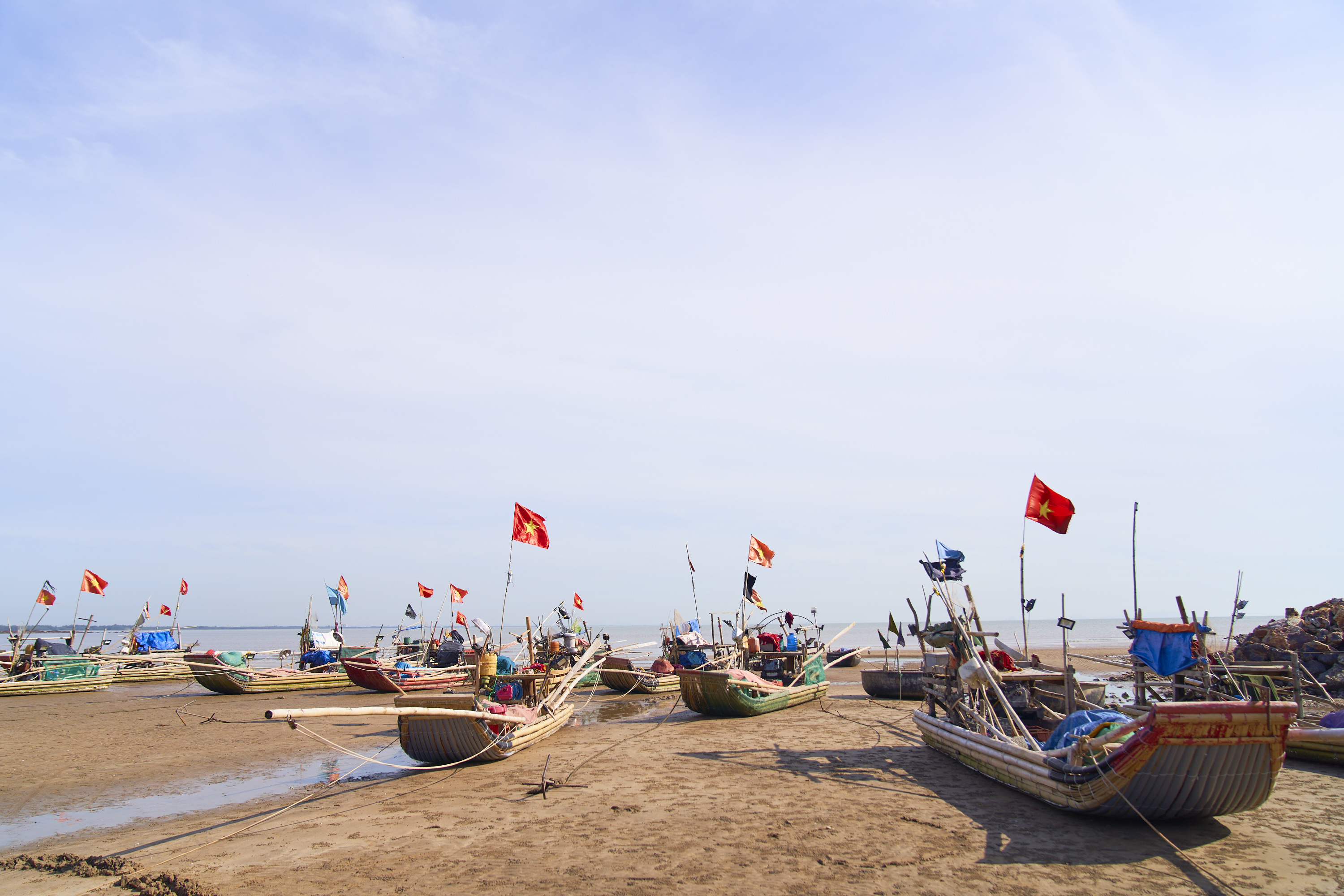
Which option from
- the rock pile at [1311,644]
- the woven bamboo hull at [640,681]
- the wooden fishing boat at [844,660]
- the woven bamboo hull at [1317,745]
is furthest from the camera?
the wooden fishing boat at [844,660]

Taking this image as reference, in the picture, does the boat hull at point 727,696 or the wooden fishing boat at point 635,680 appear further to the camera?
the wooden fishing boat at point 635,680

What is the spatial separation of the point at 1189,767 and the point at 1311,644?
75.9ft

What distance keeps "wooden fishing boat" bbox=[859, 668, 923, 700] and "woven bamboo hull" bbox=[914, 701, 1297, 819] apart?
650 inches

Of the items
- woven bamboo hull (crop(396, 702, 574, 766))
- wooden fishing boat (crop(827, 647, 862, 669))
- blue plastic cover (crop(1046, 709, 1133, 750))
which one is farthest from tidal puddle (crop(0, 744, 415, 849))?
wooden fishing boat (crop(827, 647, 862, 669))

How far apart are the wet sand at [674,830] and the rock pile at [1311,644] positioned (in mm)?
13218

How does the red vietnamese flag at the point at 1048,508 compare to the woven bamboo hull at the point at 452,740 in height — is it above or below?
above

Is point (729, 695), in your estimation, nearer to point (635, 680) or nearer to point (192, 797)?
point (635, 680)

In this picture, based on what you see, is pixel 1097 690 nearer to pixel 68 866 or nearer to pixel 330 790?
pixel 330 790

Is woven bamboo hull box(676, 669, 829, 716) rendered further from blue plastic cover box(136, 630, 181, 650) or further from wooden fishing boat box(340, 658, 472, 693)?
blue plastic cover box(136, 630, 181, 650)

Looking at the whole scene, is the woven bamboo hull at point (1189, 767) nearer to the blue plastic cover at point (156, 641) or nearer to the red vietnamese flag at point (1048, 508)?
the red vietnamese flag at point (1048, 508)

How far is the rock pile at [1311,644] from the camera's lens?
925 inches

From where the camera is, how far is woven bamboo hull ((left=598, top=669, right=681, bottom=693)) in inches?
1152

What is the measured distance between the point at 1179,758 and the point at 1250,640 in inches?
1119

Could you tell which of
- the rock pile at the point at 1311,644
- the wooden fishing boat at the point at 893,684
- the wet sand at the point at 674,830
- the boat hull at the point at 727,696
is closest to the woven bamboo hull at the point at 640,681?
the boat hull at the point at 727,696
